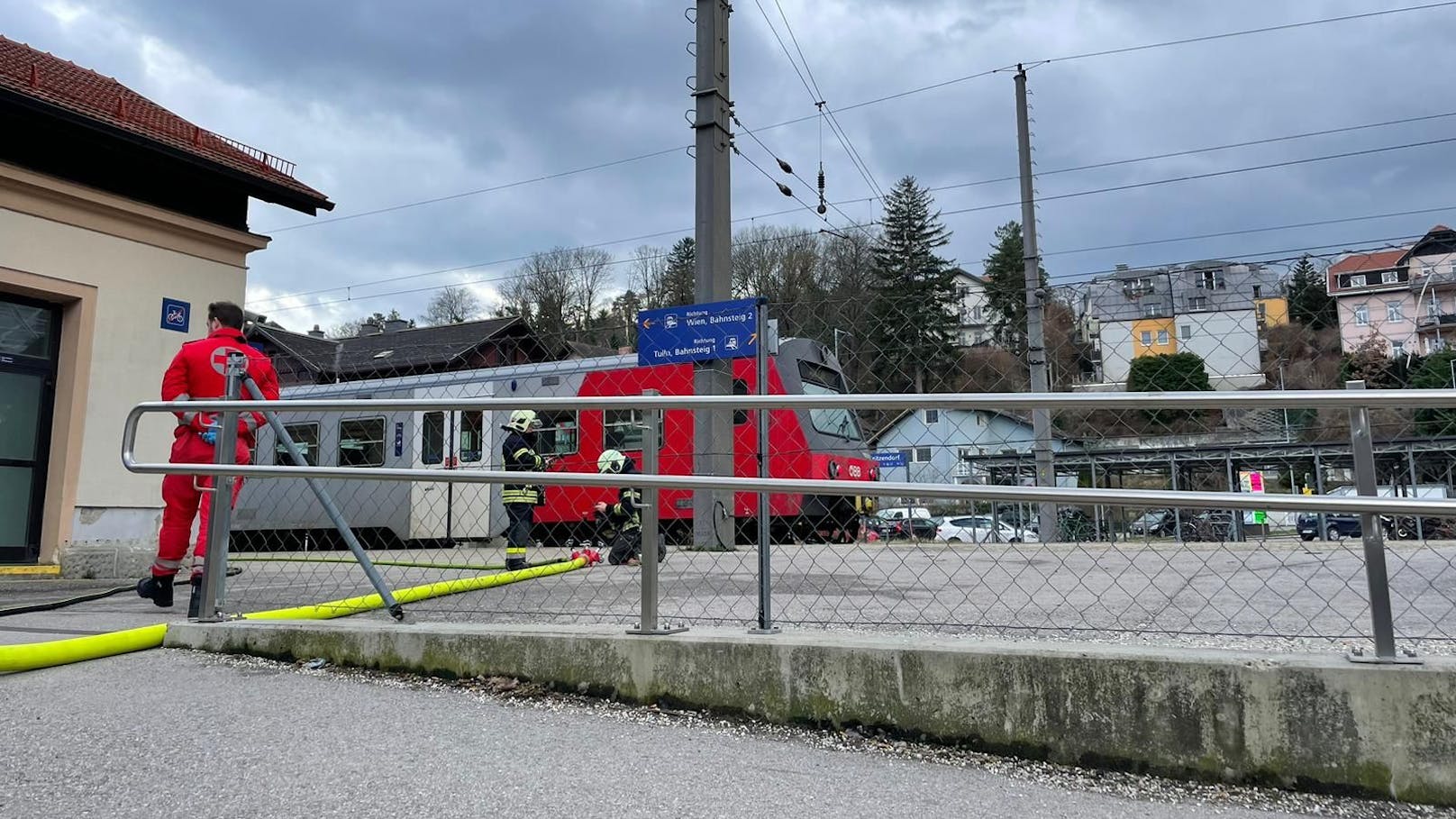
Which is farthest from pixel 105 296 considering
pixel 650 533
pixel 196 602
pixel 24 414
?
pixel 650 533

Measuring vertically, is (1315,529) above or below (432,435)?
below

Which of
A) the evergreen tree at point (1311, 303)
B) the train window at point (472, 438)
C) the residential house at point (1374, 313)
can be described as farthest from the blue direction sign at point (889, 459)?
the train window at point (472, 438)

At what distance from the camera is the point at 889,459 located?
455 centimetres

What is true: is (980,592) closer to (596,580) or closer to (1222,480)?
(1222,480)

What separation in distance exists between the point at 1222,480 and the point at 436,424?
5.65m

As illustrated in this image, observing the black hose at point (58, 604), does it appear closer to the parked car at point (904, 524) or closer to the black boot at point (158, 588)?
the black boot at point (158, 588)

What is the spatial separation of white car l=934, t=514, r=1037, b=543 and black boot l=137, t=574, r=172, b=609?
4271mm

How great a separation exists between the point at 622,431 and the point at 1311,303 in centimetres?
429

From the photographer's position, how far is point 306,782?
8.19 feet

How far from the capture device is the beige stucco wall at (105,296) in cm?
781

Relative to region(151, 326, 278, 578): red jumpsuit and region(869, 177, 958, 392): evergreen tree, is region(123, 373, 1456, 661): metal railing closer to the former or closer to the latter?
region(151, 326, 278, 578): red jumpsuit

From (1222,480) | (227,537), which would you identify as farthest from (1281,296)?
(227,537)

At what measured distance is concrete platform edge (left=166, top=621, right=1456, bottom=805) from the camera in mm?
2557

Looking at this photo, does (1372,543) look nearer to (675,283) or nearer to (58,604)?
(58,604)
